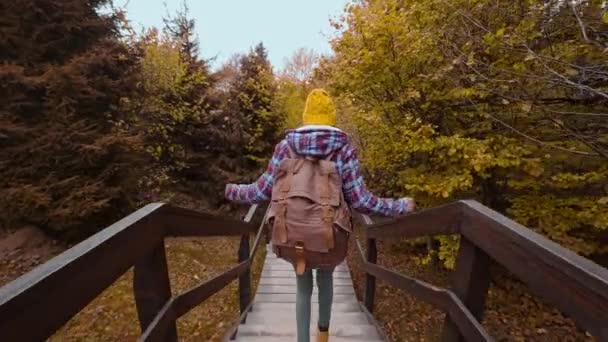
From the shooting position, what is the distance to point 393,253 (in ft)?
23.4

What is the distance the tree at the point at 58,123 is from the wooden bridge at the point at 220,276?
5.04 meters

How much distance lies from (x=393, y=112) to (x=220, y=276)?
11.7ft

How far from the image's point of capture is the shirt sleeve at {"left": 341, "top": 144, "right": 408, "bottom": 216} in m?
1.80

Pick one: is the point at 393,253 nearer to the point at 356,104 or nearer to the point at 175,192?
the point at 356,104

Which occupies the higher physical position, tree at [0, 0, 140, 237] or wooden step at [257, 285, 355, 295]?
tree at [0, 0, 140, 237]

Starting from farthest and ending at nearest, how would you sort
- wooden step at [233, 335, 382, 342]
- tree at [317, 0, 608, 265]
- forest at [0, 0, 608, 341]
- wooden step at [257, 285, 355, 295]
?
wooden step at [257, 285, 355, 295] < forest at [0, 0, 608, 341] < tree at [317, 0, 608, 265] < wooden step at [233, 335, 382, 342]

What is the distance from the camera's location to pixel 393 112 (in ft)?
16.2

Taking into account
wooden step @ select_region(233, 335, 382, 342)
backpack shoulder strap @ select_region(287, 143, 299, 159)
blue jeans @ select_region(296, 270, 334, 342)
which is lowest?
wooden step @ select_region(233, 335, 382, 342)

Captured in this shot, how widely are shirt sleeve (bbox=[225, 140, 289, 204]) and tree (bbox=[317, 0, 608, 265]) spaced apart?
2250 mm

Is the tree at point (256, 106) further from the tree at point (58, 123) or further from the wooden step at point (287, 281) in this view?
the wooden step at point (287, 281)

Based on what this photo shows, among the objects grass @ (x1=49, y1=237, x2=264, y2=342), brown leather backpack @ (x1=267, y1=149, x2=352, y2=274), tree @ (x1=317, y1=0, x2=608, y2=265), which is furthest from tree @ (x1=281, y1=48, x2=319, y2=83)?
brown leather backpack @ (x1=267, y1=149, x2=352, y2=274)

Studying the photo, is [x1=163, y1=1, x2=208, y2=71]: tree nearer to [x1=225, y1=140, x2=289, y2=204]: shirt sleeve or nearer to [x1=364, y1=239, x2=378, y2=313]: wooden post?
[x1=364, y1=239, x2=378, y2=313]: wooden post

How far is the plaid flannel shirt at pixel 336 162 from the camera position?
1747mm

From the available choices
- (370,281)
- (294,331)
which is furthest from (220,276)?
(370,281)
